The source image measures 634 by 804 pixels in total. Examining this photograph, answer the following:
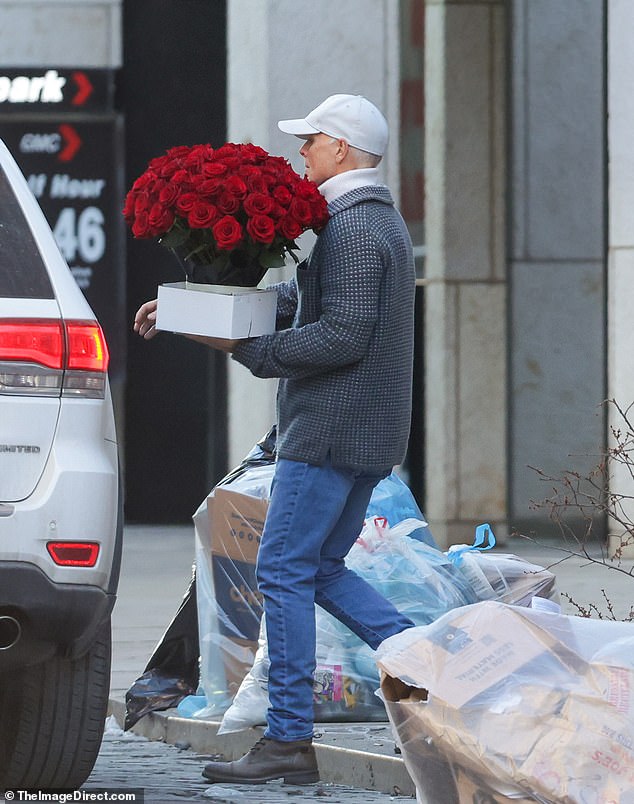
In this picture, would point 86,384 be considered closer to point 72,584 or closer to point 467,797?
point 72,584

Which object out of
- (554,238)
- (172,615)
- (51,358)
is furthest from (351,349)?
(554,238)

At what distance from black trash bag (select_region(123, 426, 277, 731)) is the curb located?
0.05 meters

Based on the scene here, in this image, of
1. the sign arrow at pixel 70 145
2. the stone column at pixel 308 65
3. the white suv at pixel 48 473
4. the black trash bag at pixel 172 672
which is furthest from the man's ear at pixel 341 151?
the sign arrow at pixel 70 145

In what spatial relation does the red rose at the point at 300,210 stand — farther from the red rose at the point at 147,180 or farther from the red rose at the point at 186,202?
the red rose at the point at 147,180

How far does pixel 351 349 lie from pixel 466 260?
713 centimetres

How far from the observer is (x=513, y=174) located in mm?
12148

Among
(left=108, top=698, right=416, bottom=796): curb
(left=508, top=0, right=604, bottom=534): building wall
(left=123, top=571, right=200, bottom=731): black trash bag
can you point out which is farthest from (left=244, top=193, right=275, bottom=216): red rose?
(left=508, top=0, right=604, bottom=534): building wall

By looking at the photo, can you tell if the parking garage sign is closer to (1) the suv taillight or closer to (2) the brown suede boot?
(2) the brown suede boot

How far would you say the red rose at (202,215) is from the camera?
4797mm

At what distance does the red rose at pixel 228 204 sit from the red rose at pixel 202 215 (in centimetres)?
2

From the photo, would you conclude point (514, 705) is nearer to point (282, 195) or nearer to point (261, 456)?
point (282, 195)

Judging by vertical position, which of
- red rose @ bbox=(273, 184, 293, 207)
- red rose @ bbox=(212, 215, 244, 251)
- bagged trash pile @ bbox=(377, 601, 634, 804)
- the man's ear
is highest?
the man's ear

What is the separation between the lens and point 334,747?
522 centimetres

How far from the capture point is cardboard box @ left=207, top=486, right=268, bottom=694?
5.89m
